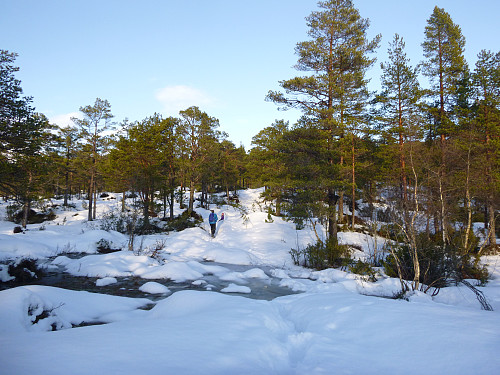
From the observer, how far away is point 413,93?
17.9 m

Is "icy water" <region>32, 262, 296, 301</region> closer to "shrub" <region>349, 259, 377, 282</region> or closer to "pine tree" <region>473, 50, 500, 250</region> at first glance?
"shrub" <region>349, 259, 377, 282</region>

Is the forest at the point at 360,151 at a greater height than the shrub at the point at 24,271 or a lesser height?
greater

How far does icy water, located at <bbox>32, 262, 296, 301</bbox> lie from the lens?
6723 mm

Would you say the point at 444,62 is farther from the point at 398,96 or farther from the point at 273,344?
the point at 273,344

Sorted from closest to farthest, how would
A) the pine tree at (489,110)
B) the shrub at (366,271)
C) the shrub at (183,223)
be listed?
1. the shrub at (366,271)
2. the pine tree at (489,110)
3. the shrub at (183,223)

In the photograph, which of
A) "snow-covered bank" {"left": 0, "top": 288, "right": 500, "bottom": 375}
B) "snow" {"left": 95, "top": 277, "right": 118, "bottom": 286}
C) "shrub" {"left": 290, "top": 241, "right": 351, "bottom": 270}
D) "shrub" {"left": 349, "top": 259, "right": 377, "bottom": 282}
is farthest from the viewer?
"shrub" {"left": 290, "top": 241, "right": 351, "bottom": 270}

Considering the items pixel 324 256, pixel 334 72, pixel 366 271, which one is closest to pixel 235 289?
pixel 366 271

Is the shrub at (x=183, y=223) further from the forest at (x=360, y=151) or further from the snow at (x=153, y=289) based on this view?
the snow at (x=153, y=289)

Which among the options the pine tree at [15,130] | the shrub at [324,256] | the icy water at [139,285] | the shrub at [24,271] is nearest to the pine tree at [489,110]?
the shrub at [324,256]

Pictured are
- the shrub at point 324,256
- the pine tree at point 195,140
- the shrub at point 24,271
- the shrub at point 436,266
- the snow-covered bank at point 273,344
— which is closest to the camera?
the snow-covered bank at point 273,344

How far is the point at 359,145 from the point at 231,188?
3820 cm

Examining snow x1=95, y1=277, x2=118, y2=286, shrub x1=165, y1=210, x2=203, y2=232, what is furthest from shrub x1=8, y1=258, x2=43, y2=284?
shrub x1=165, y1=210, x2=203, y2=232

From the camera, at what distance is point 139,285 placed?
736cm

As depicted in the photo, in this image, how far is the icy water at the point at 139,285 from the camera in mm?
6723
